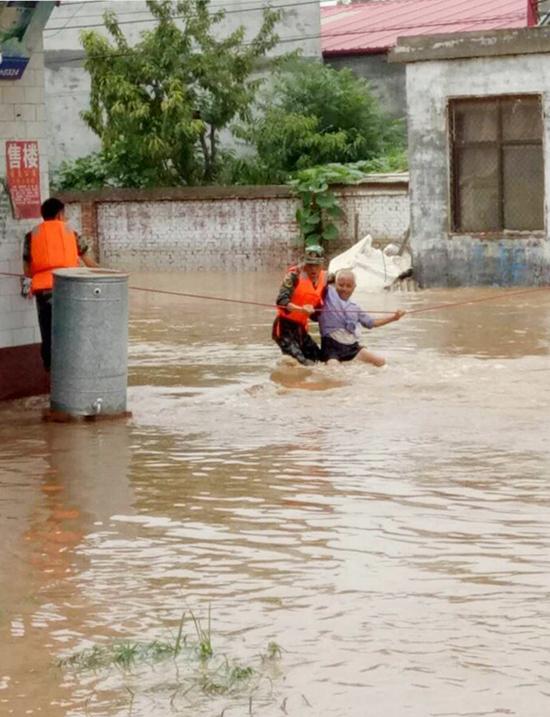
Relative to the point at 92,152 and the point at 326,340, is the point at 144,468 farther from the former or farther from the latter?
the point at 92,152

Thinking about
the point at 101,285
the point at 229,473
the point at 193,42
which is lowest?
the point at 229,473

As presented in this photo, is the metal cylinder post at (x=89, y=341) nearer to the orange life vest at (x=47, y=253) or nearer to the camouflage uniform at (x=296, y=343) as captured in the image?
the orange life vest at (x=47, y=253)

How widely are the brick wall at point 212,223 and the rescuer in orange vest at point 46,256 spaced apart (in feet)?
48.9

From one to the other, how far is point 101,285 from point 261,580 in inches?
181

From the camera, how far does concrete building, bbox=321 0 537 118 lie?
34188mm

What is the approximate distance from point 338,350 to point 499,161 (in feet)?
26.9

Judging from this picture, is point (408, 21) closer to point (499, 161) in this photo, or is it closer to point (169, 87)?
point (169, 87)

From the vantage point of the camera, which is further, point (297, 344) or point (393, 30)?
point (393, 30)

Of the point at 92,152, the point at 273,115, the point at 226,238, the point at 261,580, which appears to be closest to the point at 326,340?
the point at 261,580

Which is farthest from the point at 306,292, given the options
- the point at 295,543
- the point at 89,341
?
the point at 295,543

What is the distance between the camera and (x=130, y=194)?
2878cm

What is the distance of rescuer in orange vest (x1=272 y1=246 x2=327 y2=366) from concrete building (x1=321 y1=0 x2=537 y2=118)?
19.9 metres

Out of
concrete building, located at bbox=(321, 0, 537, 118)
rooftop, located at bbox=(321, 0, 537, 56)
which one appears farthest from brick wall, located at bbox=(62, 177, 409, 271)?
rooftop, located at bbox=(321, 0, 537, 56)

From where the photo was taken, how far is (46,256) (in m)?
11.9
